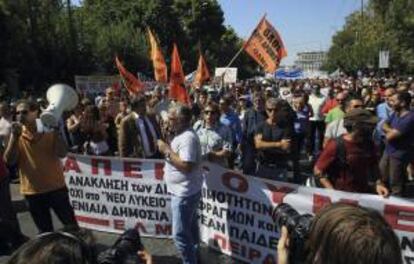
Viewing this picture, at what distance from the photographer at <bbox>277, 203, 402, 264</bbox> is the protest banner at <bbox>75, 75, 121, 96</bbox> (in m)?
18.5

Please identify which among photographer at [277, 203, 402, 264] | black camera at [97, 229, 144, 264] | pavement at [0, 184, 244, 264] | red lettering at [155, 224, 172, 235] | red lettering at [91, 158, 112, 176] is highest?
photographer at [277, 203, 402, 264]

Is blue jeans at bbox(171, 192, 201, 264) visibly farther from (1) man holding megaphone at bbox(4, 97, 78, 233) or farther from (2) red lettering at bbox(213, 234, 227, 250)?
(1) man holding megaphone at bbox(4, 97, 78, 233)

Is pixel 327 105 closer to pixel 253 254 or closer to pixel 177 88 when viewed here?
pixel 177 88

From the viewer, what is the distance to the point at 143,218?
7.72 meters

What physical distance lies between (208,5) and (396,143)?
2515 inches

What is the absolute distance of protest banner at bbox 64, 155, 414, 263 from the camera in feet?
18.3

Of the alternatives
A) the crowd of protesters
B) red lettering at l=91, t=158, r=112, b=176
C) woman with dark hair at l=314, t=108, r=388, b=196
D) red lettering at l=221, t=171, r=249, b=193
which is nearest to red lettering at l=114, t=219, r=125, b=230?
red lettering at l=91, t=158, r=112, b=176

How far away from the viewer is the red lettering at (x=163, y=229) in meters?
7.62

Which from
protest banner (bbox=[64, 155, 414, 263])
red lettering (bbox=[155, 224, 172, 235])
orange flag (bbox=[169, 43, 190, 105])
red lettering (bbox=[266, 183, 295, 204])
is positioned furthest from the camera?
orange flag (bbox=[169, 43, 190, 105])

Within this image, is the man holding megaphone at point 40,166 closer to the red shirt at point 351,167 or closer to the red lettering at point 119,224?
the red lettering at point 119,224

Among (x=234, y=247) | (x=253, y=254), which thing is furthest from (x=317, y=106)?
(x=253, y=254)

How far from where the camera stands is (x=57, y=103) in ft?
19.7

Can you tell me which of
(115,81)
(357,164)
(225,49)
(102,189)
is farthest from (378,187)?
(225,49)

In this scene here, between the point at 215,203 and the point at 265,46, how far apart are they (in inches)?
330
